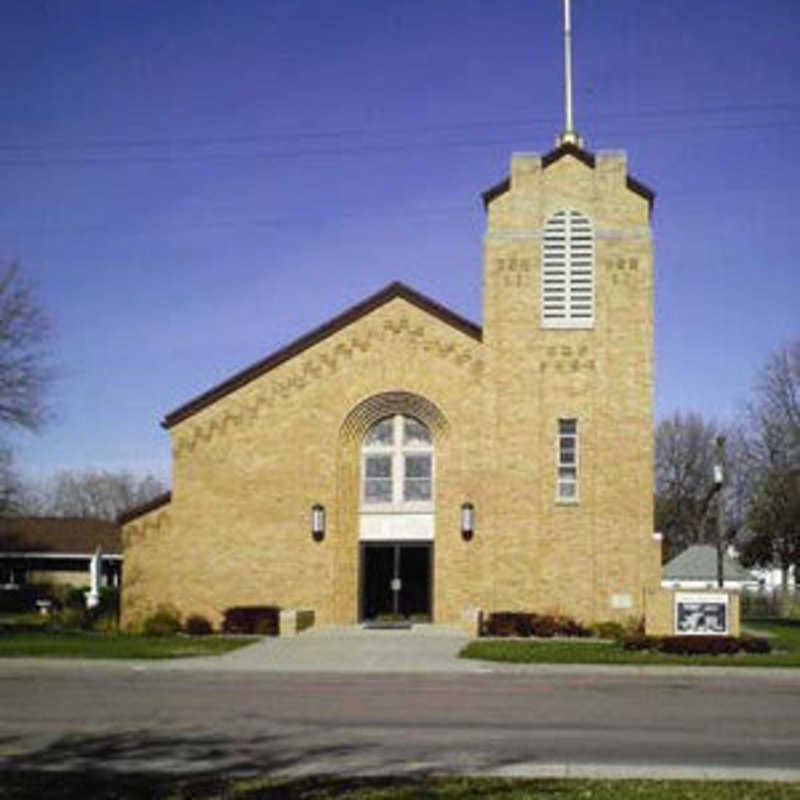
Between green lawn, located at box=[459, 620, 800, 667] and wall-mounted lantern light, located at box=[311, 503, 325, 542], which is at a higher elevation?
wall-mounted lantern light, located at box=[311, 503, 325, 542]

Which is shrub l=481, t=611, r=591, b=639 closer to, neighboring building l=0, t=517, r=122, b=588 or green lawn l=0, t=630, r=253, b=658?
green lawn l=0, t=630, r=253, b=658

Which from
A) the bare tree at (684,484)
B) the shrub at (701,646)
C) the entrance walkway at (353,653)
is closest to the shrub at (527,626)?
the entrance walkway at (353,653)

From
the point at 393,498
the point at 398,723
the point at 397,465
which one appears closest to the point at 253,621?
the point at 393,498

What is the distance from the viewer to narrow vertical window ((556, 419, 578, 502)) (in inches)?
1378

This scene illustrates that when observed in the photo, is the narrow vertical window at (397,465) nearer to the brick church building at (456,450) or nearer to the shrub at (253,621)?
the brick church building at (456,450)

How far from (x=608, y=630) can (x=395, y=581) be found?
6.55m

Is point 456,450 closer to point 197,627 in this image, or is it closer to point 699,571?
point 197,627

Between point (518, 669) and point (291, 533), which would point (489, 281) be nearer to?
point (291, 533)

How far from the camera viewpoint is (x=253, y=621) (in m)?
34.3

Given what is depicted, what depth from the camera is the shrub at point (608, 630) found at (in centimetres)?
3316

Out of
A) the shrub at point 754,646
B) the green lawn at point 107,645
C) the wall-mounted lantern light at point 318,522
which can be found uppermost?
the wall-mounted lantern light at point 318,522

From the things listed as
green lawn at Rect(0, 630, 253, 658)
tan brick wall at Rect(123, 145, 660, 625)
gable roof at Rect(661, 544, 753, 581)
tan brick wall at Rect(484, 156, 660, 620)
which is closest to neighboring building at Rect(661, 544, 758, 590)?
gable roof at Rect(661, 544, 753, 581)

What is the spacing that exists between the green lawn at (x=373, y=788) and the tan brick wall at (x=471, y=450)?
911 inches

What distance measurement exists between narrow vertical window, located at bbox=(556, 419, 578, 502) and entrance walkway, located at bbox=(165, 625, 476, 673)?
200 inches
